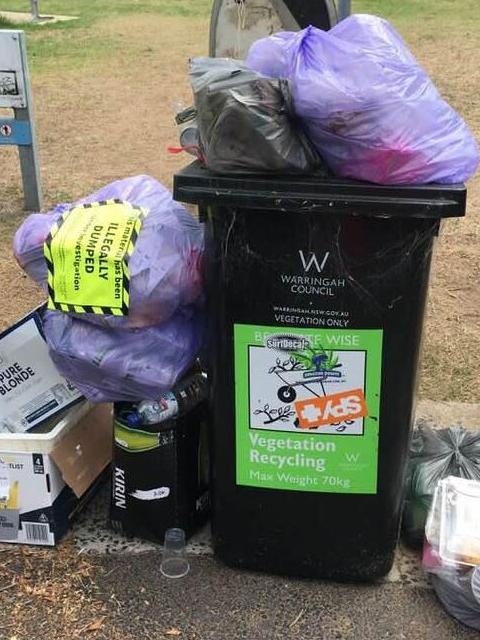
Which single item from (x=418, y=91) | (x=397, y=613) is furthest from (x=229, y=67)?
(x=397, y=613)

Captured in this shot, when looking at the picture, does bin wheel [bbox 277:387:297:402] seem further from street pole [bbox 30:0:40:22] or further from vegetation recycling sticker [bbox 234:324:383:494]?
street pole [bbox 30:0:40:22]

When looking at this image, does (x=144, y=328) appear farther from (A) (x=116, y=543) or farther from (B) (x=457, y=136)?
(B) (x=457, y=136)

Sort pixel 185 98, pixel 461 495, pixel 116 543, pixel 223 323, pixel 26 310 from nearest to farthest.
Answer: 1. pixel 223 323
2. pixel 461 495
3. pixel 116 543
4. pixel 26 310
5. pixel 185 98

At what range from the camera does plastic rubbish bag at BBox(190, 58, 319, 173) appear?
86.6 inches

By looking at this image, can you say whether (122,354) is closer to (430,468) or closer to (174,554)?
(174,554)

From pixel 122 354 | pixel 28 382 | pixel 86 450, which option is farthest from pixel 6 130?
pixel 122 354

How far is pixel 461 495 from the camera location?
271 cm

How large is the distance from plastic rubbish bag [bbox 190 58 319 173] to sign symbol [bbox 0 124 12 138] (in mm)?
4088

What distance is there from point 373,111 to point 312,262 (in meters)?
0.43

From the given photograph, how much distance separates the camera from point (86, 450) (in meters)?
2.97

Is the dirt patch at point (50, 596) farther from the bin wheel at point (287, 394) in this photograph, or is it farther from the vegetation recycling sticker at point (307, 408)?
the bin wheel at point (287, 394)

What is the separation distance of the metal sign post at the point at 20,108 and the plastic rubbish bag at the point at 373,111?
390 centimetres

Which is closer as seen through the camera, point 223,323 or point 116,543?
point 223,323

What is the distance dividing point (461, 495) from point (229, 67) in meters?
1.51
